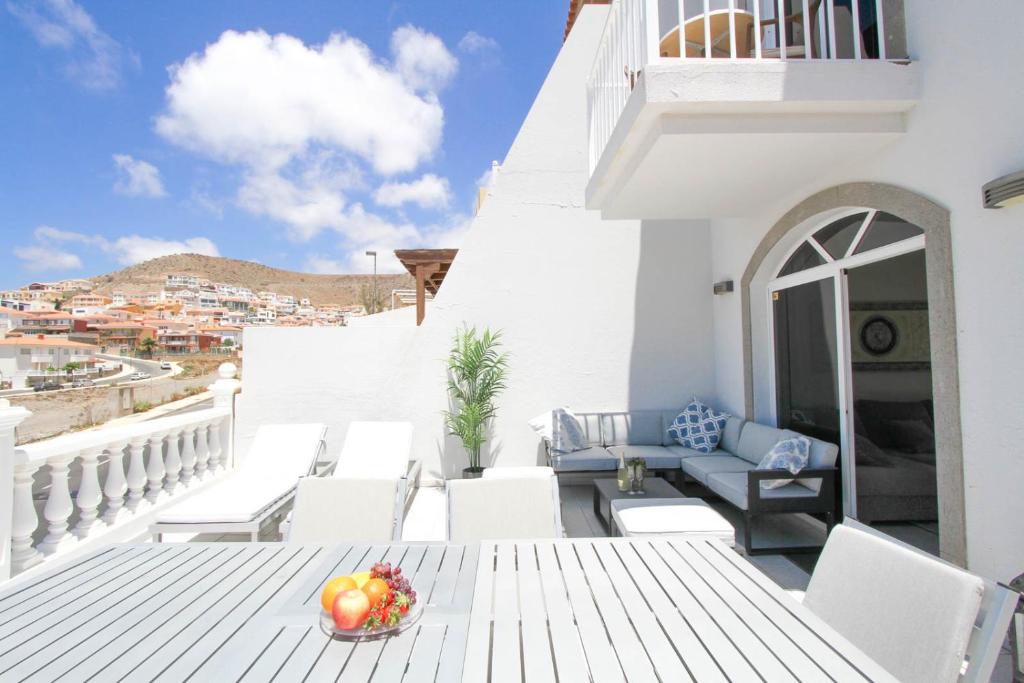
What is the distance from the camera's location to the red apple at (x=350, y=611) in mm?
1466

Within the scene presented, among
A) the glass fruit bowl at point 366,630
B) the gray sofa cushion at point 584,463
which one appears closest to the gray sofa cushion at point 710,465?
the gray sofa cushion at point 584,463

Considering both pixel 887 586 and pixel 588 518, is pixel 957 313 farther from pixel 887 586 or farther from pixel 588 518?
pixel 588 518

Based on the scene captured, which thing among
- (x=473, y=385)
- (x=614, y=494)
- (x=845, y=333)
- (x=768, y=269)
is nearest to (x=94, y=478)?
(x=473, y=385)

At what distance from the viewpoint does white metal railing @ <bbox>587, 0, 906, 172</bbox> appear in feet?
11.4

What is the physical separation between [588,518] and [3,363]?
48.4 meters

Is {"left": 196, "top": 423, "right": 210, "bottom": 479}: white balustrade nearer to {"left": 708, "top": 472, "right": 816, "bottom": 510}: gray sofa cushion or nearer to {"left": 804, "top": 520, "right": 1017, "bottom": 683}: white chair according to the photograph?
{"left": 708, "top": 472, "right": 816, "bottom": 510}: gray sofa cushion

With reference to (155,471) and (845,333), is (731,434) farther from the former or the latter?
(155,471)

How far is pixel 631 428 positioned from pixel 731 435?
116 centimetres

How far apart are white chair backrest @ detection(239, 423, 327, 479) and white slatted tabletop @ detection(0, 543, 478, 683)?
3240 millimetres

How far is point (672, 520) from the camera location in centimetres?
363

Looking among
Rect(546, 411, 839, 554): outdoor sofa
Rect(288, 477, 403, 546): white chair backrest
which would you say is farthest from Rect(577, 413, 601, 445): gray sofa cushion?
Rect(288, 477, 403, 546): white chair backrest

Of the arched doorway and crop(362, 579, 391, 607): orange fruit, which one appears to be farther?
the arched doorway

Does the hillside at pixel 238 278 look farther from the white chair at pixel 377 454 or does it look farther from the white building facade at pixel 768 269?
the white chair at pixel 377 454

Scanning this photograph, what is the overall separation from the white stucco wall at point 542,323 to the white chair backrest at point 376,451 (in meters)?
0.83
